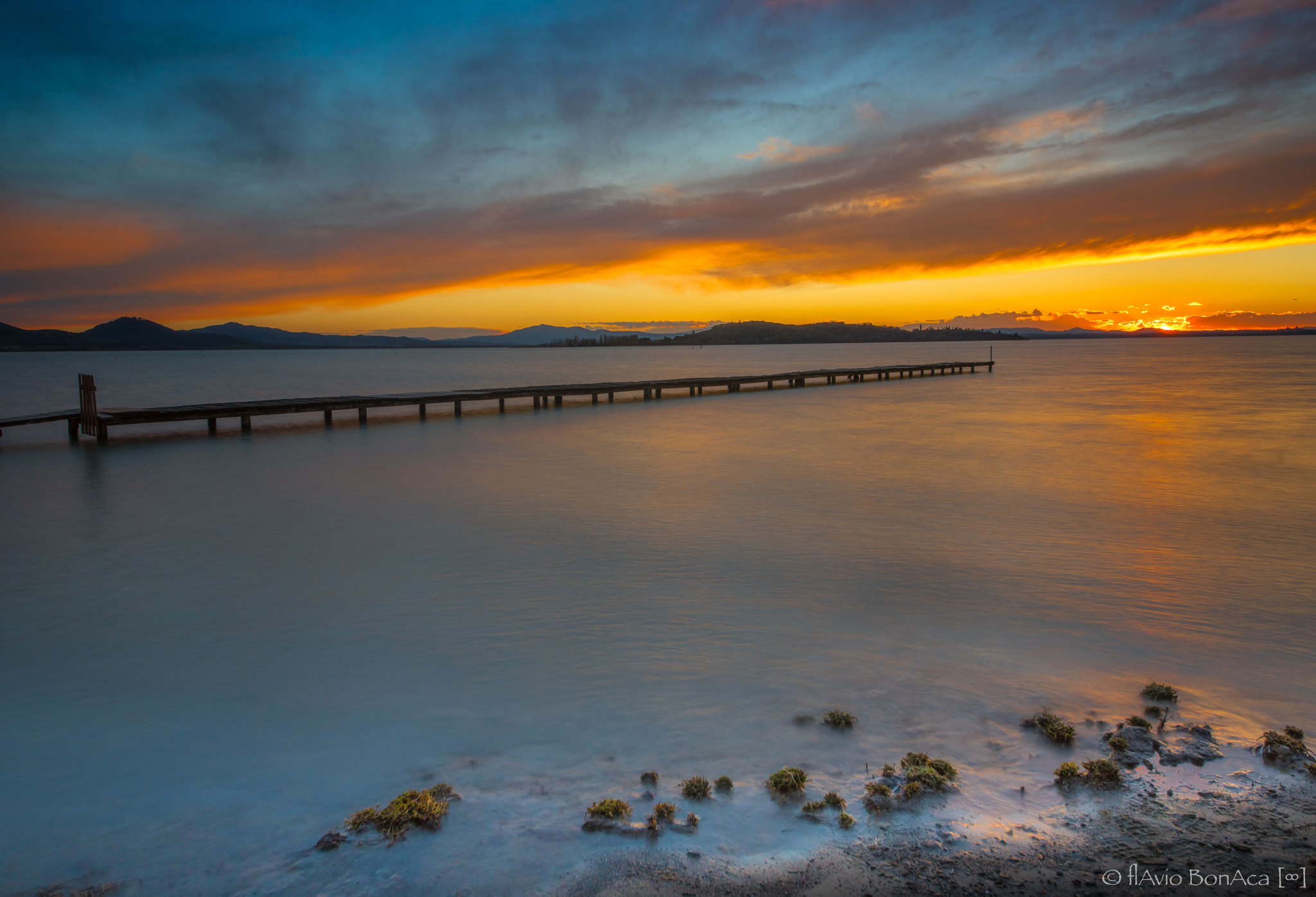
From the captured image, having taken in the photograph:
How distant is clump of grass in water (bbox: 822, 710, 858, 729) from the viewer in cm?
402

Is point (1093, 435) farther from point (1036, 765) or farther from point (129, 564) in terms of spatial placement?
point (129, 564)

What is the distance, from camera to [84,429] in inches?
688

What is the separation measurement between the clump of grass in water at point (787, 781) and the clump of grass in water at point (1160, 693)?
2437 mm

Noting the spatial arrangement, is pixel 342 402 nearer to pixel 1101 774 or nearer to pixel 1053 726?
pixel 1053 726

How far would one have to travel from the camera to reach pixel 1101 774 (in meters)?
3.45

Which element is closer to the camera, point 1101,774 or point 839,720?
point 1101,774

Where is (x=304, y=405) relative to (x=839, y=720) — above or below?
above

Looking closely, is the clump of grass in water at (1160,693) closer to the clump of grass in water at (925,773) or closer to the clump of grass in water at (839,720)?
the clump of grass in water at (925,773)

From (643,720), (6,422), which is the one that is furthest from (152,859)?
(6,422)

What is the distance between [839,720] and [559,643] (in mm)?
2156

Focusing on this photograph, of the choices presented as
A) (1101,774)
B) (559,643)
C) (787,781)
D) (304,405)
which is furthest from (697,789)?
(304,405)

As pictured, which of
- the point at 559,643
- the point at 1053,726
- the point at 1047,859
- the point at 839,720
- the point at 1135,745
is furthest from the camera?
the point at 559,643

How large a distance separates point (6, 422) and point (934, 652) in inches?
759

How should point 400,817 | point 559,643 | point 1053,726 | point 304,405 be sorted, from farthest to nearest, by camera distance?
1. point 304,405
2. point 559,643
3. point 1053,726
4. point 400,817
